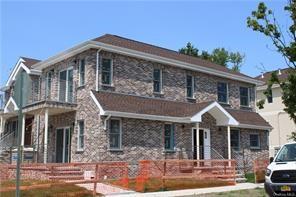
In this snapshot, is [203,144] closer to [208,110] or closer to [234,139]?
[208,110]

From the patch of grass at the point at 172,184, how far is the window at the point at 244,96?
1192cm

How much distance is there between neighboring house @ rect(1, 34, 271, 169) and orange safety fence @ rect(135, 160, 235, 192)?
8.15 feet

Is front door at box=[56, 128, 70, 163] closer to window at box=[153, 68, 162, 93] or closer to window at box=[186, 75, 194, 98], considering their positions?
window at box=[153, 68, 162, 93]

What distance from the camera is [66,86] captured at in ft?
81.6

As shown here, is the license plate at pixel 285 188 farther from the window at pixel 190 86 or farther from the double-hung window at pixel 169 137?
the window at pixel 190 86

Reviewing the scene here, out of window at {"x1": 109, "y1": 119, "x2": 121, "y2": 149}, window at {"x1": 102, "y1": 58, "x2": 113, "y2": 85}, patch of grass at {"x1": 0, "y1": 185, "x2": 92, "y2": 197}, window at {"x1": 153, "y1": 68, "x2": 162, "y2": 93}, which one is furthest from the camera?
window at {"x1": 153, "y1": 68, "x2": 162, "y2": 93}

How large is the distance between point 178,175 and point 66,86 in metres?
9.23

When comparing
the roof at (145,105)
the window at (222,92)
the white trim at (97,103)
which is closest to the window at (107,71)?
the roof at (145,105)

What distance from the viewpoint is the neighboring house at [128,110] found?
22.2 meters

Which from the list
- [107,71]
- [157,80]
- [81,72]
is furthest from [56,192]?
[157,80]

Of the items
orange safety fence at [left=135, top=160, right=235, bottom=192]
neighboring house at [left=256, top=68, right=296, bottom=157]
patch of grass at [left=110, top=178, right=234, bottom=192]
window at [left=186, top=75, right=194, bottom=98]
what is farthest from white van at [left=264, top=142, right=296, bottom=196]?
neighboring house at [left=256, top=68, right=296, bottom=157]

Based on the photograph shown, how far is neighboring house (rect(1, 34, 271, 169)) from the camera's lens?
22.2 m

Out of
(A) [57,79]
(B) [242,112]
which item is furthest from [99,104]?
(B) [242,112]

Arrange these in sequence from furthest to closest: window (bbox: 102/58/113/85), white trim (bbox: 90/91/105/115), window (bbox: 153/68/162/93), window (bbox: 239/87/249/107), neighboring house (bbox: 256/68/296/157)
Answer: neighboring house (bbox: 256/68/296/157) < window (bbox: 239/87/249/107) < window (bbox: 153/68/162/93) < window (bbox: 102/58/113/85) < white trim (bbox: 90/91/105/115)
